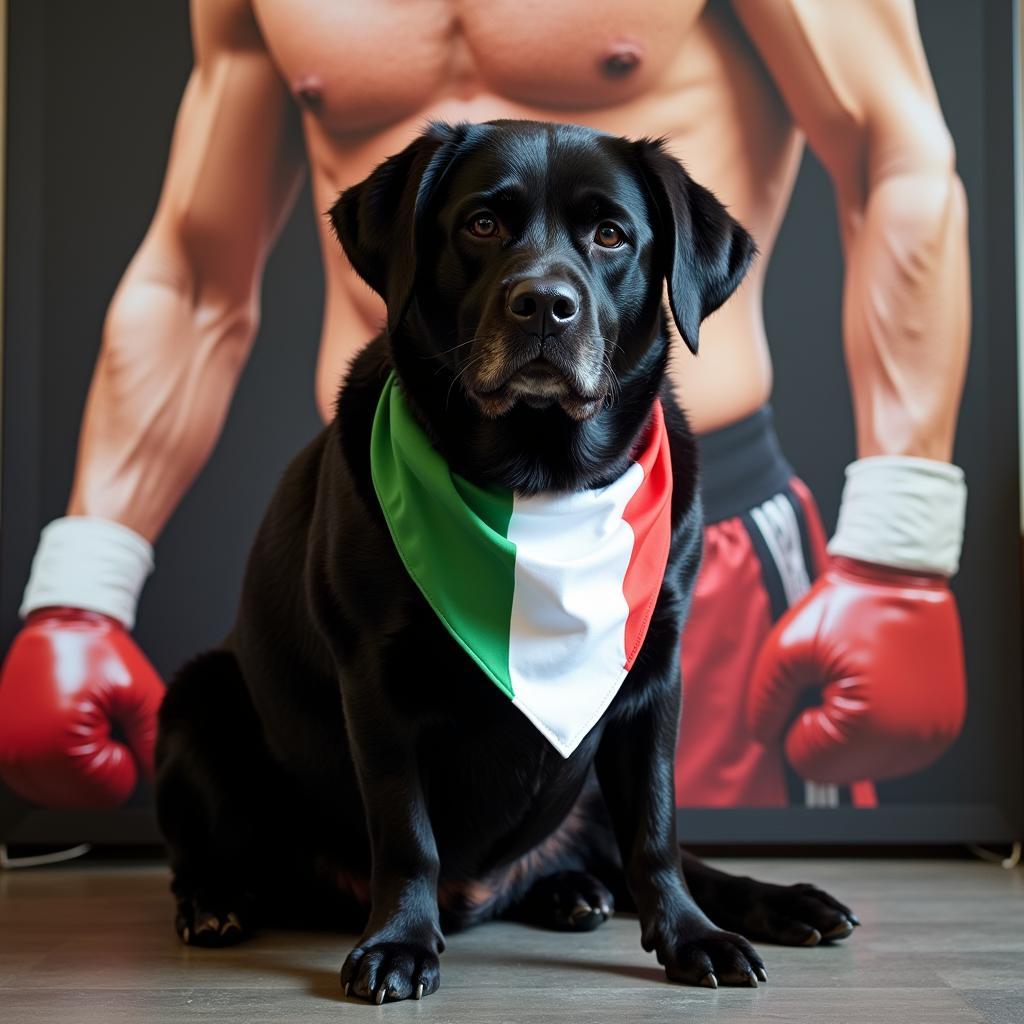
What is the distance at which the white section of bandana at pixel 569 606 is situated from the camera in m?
1.67

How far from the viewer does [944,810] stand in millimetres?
2721

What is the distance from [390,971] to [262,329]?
→ 1.64 m

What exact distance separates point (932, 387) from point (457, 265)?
57.9 inches

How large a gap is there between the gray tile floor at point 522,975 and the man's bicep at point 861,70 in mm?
1605

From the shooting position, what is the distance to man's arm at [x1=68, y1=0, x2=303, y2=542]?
2.79 metres

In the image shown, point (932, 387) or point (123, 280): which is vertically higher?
point (123, 280)

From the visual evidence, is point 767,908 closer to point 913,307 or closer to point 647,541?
point 647,541

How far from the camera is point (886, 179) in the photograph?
2.80 m

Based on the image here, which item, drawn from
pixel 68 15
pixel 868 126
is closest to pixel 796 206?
pixel 868 126

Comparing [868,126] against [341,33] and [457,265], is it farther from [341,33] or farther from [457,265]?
[457,265]

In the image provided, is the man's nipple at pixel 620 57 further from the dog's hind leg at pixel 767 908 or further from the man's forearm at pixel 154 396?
the dog's hind leg at pixel 767 908

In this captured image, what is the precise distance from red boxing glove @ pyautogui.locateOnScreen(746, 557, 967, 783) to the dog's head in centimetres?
116

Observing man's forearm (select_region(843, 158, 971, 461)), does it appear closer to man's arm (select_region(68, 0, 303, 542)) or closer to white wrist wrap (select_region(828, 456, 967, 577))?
white wrist wrap (select_region(828, 456, 967, 577))

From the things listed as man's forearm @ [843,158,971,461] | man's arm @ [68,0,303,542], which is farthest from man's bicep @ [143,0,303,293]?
man's forearm @ [843,158,971,461]
